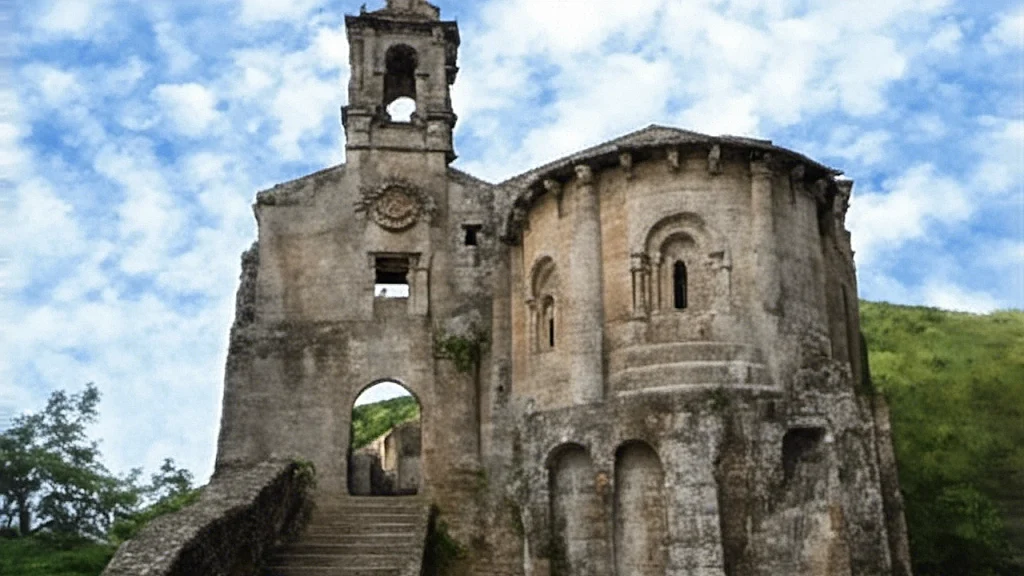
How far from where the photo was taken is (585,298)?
682 inches

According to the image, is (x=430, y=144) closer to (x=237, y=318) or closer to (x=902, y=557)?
(x=237, y=318)

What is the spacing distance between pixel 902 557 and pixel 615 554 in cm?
529

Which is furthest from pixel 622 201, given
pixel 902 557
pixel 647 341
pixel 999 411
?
pixel 999 411

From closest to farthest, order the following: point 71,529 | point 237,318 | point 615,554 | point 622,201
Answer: point 615,554 → point 622,201 → point 237,318 → point 71,529

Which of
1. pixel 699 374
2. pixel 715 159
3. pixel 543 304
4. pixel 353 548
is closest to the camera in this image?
pixel 699 374

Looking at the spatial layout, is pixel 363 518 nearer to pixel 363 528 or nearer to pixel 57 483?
pixel 363 528

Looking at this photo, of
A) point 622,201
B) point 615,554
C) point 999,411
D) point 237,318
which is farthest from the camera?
point 999,411

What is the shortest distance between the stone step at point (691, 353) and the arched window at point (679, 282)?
3.13 feet

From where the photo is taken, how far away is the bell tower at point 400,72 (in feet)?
72.7

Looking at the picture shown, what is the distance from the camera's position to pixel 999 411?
28625 mm

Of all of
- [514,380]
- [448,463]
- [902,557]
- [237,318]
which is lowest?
[902,557]

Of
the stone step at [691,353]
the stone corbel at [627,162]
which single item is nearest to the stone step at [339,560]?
the stone step at [691,353]

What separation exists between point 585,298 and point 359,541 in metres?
6.25

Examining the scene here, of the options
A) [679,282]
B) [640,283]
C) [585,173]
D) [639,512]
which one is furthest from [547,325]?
[639,512]
